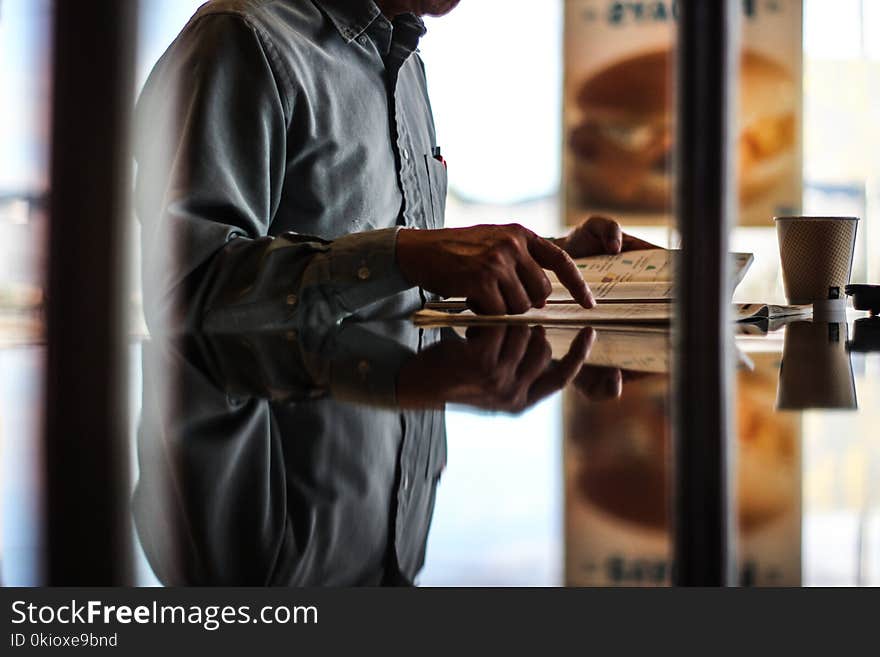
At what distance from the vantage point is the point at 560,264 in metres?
0.80

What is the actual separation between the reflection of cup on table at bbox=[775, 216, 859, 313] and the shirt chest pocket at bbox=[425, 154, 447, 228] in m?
0.47

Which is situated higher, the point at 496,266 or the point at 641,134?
the point at 641,134

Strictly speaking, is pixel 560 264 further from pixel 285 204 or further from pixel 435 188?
pixel 435 188

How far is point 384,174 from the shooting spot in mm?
1122

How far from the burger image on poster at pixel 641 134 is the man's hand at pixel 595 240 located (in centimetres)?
234

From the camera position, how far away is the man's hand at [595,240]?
1.21m

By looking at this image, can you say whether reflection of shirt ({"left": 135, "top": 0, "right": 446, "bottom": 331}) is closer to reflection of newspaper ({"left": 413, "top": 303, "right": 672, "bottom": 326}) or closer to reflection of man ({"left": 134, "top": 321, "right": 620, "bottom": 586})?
reflection of newspaper ({"left": 413, "top": 303, "right": 672, "bottom": 326})

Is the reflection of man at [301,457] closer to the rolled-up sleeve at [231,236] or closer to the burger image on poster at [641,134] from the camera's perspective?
the rolled-up sleeve at [231,236]

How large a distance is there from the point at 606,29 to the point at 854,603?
143 inches

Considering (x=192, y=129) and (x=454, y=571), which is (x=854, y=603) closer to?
(x=454, y=571)

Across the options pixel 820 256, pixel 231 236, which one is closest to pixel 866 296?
pixel 820 256

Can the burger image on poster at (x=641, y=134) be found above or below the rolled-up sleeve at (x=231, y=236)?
above

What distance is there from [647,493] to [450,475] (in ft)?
0.18

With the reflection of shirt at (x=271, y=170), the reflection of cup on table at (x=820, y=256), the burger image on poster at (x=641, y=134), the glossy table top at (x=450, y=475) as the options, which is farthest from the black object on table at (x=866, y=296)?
the burger image on poster at (x=641, y=134)
